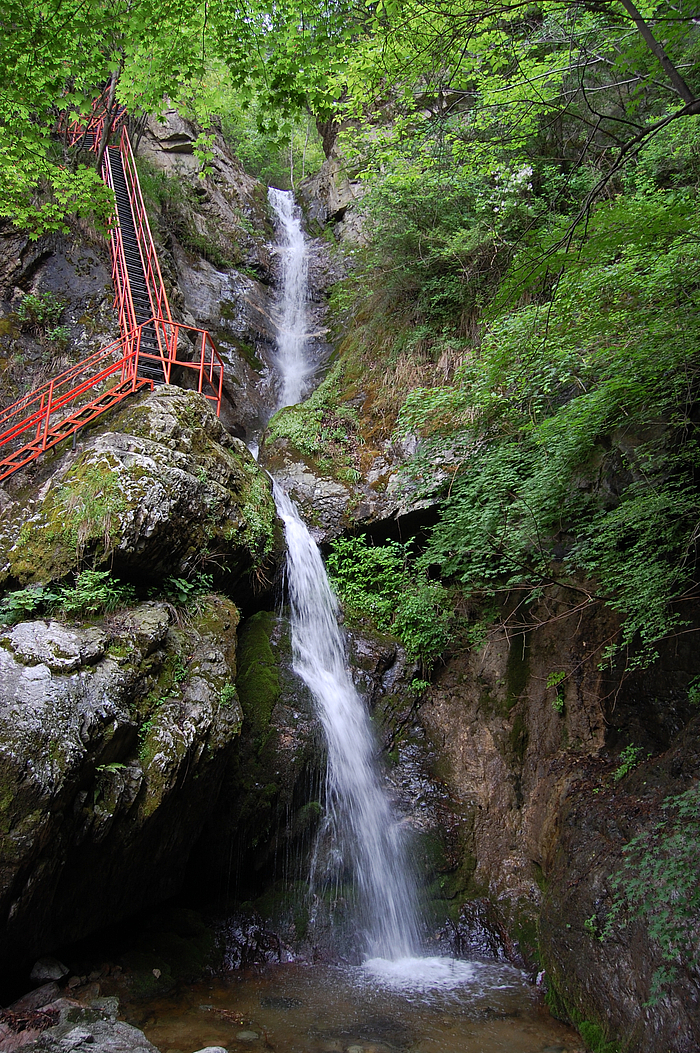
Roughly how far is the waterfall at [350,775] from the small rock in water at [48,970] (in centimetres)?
280

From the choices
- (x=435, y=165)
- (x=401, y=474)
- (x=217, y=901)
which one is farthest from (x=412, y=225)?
(x=217, y=901)

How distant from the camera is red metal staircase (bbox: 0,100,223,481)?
6.90 m

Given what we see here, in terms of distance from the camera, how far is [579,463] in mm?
5910

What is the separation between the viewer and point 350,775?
667 cm

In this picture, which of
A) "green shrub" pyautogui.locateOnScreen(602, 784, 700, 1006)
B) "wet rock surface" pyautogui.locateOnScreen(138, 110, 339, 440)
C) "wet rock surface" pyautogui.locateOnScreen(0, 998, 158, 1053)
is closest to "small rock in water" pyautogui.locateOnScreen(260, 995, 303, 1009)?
"wet rock surface" pyautogui.locateOnScreen(0, 998, 158, 1053)

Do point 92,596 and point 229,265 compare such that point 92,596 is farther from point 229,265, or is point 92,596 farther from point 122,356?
point 229,265

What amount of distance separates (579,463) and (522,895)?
4442mm

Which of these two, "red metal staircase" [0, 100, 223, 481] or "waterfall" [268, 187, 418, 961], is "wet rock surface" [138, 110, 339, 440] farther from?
"waterfall" [268, 187, 418, 961]

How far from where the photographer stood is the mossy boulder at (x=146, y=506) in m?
5.43

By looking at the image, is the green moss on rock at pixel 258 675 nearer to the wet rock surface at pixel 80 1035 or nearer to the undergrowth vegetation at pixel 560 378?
the undergrowth vegetation at pixel 560 378

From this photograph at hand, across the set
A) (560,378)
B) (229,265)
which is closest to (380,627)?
(560,378)

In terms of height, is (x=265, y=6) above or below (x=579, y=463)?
→ above

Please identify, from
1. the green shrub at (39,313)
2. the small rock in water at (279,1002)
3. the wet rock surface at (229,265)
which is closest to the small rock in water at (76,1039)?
the small rock in water at (279,1002)

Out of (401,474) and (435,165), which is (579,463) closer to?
(401,474)
